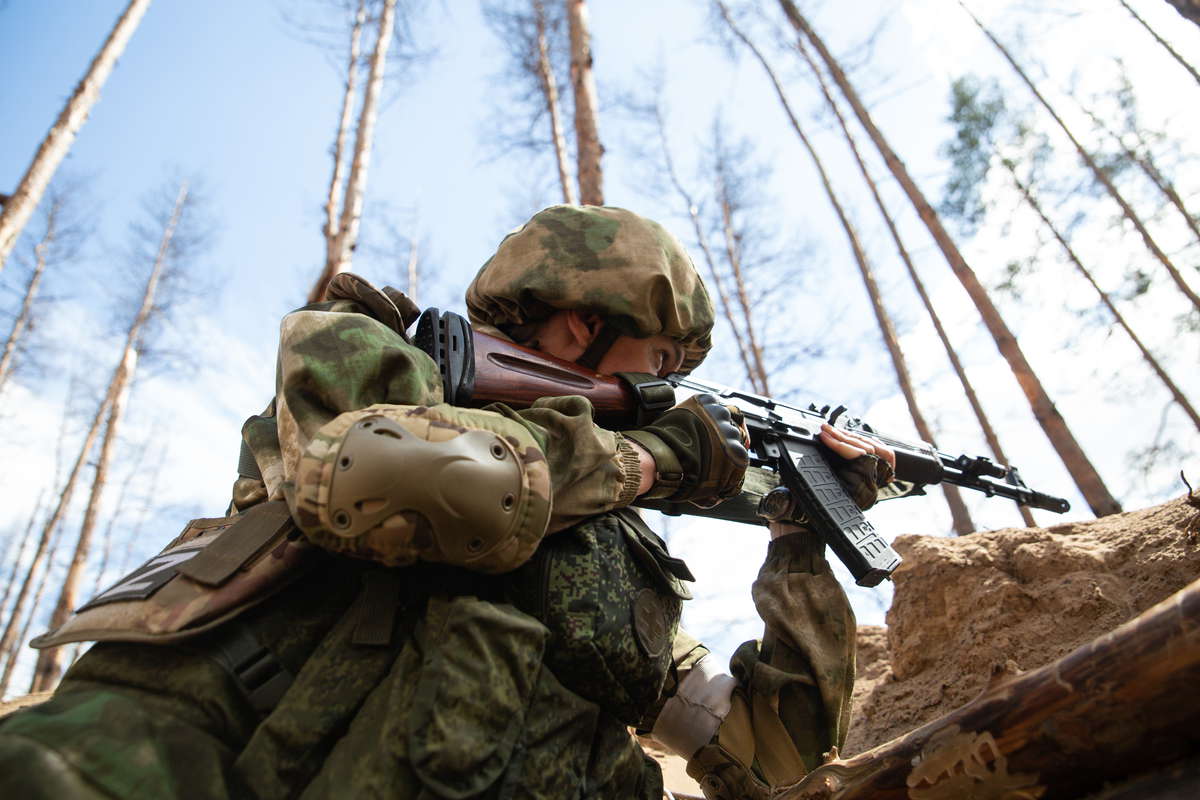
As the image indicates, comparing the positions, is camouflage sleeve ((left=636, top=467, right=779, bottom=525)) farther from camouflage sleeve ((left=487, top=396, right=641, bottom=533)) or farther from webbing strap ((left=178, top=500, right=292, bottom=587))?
webbing strap ((left=178, top=500, right=292, bottom=587))

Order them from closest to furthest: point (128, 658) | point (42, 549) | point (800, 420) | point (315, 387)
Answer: point (128, 658) → point (315, 387) → point (800, 420) → point (42, 549)

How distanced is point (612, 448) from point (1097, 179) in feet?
43.6

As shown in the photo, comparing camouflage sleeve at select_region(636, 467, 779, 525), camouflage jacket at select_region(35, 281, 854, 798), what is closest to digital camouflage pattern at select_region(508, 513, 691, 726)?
camouflage jacket at select_region(35, 281, 854, 798)

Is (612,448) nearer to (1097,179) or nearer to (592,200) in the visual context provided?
(592,200)

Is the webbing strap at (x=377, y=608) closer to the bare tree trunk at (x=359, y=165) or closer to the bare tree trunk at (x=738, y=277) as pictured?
the bare tree trunk at (x=359, y=165)

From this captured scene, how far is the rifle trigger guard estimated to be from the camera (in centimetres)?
232

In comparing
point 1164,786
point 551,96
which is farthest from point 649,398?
point 551,96

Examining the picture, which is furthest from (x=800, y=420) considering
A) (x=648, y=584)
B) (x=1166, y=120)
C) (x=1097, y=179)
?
(x=1166, y=120)

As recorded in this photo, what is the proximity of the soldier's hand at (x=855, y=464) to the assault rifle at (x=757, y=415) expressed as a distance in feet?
0.18

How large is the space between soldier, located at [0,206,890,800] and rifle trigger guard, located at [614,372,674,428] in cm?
15

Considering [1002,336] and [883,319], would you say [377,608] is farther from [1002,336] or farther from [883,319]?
[883,319]

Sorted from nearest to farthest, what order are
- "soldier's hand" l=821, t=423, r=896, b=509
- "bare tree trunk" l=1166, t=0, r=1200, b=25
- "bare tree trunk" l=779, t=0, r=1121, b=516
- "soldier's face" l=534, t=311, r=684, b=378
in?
"soldier's face" l=534, t=311, r=684, b=378
"soldier's hand" l=821, t=423, r=896, b=509
"bare tree trunk" l=1166, t=0, r=1200, b=25
"bare tree trunk" l=779, t=0, r=1121, b=516

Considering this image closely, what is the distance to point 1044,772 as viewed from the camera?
1224mm

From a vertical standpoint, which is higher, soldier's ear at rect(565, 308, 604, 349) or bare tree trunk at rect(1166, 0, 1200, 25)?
bare tree trunk at rect(1166, 0, 1200, 25)
